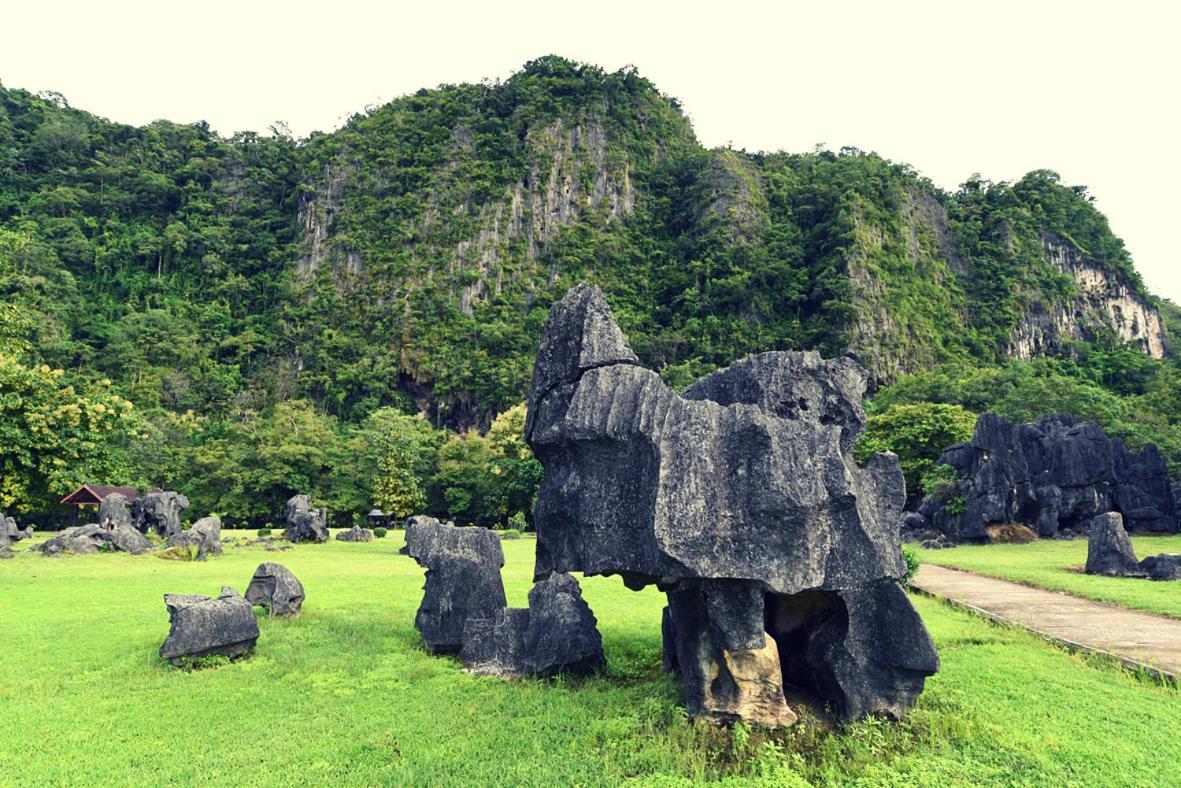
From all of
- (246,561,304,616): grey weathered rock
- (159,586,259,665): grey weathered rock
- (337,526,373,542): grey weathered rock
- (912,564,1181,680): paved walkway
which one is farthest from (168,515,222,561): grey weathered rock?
(912,564,1181,680): paved walkway

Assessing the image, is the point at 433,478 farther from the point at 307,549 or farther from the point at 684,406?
the point at 684,406

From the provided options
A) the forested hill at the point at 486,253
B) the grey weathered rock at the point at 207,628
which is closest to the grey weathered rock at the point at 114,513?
the grey weathered rock at the point at 207,628

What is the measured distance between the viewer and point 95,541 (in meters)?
23.0

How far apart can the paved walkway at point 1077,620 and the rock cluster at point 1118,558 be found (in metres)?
2.67

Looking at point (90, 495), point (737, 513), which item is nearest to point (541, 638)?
point (737, 513)

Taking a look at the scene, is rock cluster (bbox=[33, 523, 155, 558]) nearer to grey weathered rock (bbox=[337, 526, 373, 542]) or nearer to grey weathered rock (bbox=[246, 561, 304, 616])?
grey weathered rock (bbox=[337, 526, 373, 542])

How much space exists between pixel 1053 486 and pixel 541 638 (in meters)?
29.1

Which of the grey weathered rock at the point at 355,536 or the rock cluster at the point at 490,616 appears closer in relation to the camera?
the rock cluster at the point at 490,616

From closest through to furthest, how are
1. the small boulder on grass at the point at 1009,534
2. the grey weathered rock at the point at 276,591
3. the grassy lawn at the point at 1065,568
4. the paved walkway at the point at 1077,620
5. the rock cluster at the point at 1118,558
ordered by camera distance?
1. the paved walkway at the point at 1077,620
2. the grey weathered rock at the point at 276,591
3. the grassy lawn at the point at 1065,568
4. the rock cluster at the point at 1118,558
5. the small boulder on grass at the point at 1009,534

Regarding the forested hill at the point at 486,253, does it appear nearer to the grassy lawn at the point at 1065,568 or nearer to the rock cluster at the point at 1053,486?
the rock cluster at the point at 1053,486

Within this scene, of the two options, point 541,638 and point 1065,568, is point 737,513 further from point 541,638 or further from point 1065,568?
point 1065,568

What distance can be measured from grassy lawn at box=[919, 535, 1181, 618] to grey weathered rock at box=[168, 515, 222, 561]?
78.8 ft

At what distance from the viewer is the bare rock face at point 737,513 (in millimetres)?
5828

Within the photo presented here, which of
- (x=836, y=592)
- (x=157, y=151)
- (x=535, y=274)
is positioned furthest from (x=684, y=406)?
(x=157, y=151)
